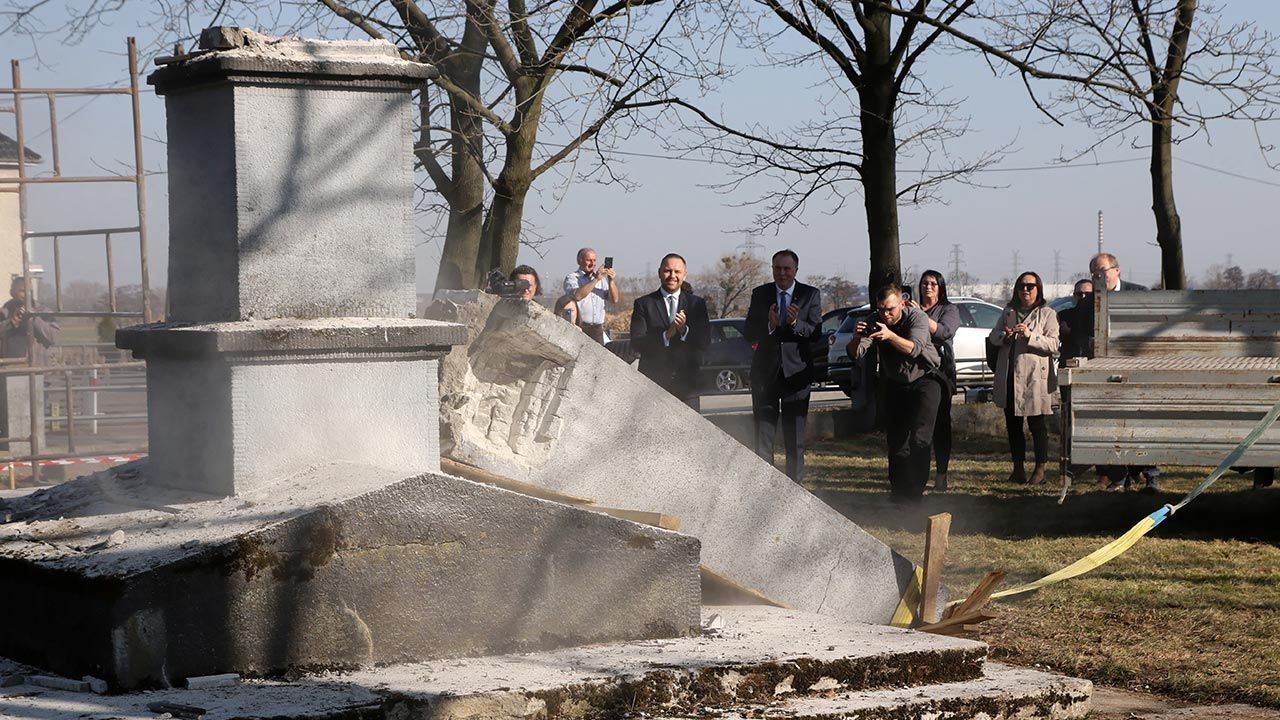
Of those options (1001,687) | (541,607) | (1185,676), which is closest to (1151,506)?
(1185,676)

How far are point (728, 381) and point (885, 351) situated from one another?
52.6 feet

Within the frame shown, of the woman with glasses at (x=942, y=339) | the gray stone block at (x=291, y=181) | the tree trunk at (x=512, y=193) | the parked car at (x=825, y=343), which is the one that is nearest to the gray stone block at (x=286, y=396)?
the gray stone block at (x=291, y=181)

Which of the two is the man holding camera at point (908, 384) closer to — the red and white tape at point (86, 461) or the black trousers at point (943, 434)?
the black trousers at point (943, 434)

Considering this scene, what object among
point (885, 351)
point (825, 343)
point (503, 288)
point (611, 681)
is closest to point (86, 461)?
point (885, 351)

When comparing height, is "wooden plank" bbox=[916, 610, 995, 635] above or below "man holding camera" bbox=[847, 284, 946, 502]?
below

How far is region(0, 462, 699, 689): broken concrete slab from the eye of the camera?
3604 millimetres

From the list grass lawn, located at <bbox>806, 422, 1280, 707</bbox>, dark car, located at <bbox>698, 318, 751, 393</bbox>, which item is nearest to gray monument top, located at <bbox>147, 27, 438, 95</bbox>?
grass lawn, located at <bbox>806, 422, 1280, 707</bbox>

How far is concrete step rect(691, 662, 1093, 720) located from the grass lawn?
1.25 m

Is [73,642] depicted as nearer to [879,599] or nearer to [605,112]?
[879,599]

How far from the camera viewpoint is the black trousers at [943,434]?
10.5 meters

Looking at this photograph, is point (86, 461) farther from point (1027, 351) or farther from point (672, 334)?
point (1027, 351)

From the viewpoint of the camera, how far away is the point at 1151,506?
985cm

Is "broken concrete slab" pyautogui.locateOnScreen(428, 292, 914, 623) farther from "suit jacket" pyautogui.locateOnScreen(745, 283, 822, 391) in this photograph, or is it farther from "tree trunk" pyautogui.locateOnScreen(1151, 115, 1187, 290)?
"tree trunk" pyautogui.locateOnScreen(1151, 115, 1187, 290)

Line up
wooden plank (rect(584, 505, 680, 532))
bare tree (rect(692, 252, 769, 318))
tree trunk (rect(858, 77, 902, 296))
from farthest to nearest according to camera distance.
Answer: bare tree (rect(692, 252, 769, 318))
tree trunk (rect(858, 77, 902, 296))
wooden plank (rect(584, 505, 680, 532))
